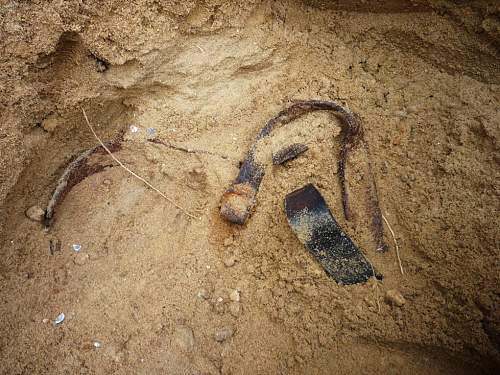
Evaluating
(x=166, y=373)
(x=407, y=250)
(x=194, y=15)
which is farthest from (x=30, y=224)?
(x=407, y=250)

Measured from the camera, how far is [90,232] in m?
1.97

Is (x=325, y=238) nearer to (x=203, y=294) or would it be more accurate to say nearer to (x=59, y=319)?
(x=203, y=294)

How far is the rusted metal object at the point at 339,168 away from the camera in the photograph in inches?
72.4

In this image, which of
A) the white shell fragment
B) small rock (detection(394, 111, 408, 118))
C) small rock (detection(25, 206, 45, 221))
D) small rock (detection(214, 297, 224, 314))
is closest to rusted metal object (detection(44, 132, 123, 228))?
small rock (detection(25, 206, 45, 221))

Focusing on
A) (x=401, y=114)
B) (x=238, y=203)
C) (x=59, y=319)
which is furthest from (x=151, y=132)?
(x=401, y=114)

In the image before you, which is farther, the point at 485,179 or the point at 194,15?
the point at 194,15

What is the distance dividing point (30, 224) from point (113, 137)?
2.04 feet

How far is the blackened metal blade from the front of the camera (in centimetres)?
172

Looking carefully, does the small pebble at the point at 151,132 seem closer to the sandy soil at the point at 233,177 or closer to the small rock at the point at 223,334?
the sandy soil at the point at 233,177

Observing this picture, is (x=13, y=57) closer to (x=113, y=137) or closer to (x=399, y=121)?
(x=113, y=137)

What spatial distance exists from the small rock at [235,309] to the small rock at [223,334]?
7 cm

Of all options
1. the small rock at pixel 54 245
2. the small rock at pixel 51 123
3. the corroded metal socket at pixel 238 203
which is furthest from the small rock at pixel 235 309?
the small rock at pixel 51 123

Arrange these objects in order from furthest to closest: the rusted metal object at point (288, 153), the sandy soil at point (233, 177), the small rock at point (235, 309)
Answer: the rusted metal object at point (288, 153), the small rock at point (235, 309), the sandy soil at point (233, 177)

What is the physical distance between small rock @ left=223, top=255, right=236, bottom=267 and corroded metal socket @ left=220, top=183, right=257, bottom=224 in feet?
0.62
